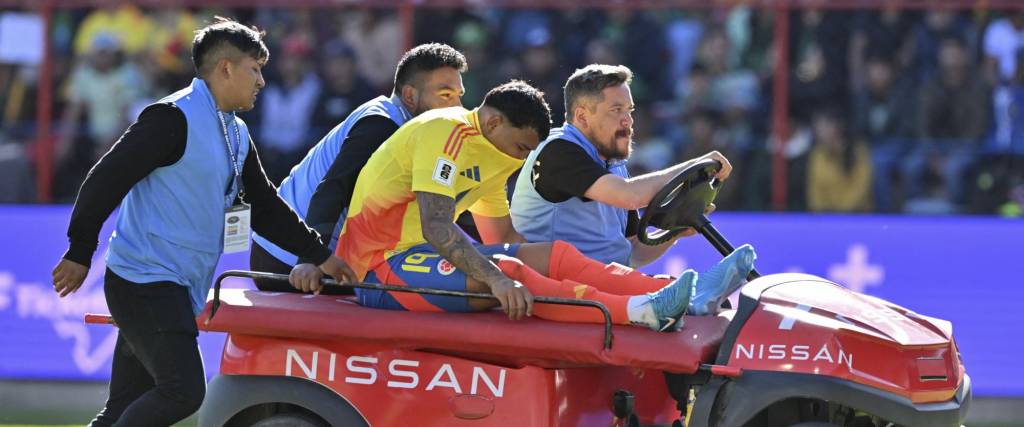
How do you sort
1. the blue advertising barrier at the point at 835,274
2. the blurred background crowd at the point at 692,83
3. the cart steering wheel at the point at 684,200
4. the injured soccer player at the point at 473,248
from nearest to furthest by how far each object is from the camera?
the injured soccer player at the point at 473,248 → the cart steering wheel at the point at 684,200 → the blue advertising barrier at the point at 835,274 → the blurred background crowd at the point at 692,83

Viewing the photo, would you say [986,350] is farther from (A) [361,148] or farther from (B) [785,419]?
(A) [361,148]

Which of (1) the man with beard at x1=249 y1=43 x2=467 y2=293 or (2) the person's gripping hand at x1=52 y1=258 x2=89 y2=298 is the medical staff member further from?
(1) the man with beard at x1=249 y1=43 x2=467 y2=293

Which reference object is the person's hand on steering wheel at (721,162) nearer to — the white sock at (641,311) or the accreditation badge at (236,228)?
the white sock at (641,311)

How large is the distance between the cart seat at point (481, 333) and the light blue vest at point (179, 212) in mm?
294

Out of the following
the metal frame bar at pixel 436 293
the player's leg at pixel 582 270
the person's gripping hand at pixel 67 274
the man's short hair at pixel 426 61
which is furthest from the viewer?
the man's short hair at pixel 426 61

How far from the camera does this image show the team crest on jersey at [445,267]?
512cm

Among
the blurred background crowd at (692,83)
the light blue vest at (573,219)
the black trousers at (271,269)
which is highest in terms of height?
the blurred background crowd at (692,83)

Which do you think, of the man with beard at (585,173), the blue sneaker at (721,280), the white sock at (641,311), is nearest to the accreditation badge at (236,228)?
the man with beard at (585,173)

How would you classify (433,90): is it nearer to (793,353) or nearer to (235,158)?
(235,158)

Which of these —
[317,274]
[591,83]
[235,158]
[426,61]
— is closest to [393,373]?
[317,274]

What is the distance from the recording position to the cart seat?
4.87m

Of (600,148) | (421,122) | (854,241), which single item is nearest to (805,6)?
(854,241)

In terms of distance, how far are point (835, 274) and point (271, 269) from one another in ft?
10.6

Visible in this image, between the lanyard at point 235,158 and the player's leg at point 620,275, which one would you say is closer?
the lanyard at point 235,158
